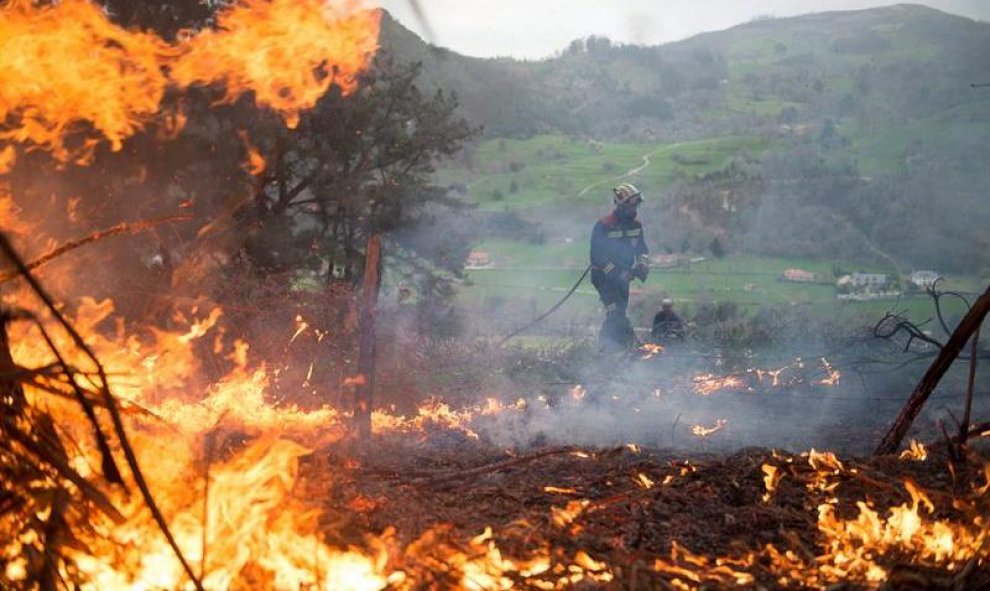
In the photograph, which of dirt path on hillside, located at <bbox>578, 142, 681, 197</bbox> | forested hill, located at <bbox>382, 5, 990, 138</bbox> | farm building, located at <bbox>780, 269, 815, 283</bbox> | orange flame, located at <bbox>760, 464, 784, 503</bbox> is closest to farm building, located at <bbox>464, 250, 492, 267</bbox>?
forested hill, located at <bbox>382, 5, 990, 138</bbox>

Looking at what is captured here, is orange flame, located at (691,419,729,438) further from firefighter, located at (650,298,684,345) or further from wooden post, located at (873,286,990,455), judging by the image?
firefighter, located at (650,298,684,345)

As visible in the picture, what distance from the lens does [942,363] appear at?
4578 millimetres

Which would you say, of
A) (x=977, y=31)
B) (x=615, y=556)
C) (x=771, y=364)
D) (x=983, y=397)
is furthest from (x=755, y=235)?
(x=615, y=556)

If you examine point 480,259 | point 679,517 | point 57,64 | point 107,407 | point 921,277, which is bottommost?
point 480,259

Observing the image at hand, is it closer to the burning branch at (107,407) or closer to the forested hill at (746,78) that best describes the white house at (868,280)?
the forested hill at (746,78)

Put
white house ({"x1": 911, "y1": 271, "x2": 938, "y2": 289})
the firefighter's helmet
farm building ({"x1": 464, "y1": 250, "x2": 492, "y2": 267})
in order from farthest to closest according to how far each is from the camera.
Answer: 1. farm building ({"x1": 464, "y1": 250, "x2": 492, "y2": 267})
2. white house ({"x1": 911, "y1": 271, "x2": 938, "y2": 289})
3. the firefighter's helmet

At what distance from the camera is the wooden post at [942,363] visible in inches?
169

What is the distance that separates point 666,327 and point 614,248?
188 centimetres

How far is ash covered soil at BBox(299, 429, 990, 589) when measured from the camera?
10.3 feet

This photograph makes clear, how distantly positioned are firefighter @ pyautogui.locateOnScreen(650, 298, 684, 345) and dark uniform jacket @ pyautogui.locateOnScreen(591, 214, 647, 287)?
141 centimetres

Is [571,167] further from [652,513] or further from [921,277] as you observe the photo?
[652,513]

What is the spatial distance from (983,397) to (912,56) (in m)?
30.5

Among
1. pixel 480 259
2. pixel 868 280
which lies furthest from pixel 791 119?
pixel 480 259

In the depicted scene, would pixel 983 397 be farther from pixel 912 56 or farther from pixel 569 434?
pixel 912 56
